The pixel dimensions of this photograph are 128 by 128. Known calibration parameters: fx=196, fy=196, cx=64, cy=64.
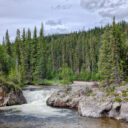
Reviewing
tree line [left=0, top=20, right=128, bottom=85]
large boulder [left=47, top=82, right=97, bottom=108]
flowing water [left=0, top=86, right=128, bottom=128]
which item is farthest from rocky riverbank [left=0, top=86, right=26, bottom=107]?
tree line [left=0, top=20, right=128, bottom=85]

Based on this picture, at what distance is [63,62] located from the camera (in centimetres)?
5281

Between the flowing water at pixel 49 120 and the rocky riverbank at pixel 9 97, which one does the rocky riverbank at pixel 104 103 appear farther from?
the rocky riverbank at pixel 9 97

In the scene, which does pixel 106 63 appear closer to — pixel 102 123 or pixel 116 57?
pixel 116 57

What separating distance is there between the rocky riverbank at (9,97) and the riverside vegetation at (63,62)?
2.60ft

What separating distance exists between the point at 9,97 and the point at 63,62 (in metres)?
25.7

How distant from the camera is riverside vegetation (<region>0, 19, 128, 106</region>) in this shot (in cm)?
3556

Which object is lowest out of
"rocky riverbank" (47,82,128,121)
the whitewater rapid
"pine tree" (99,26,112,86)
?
the whitewater rapid

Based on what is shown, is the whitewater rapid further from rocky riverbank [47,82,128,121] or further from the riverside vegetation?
the riverside vegetation

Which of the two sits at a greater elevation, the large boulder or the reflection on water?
the large boulder

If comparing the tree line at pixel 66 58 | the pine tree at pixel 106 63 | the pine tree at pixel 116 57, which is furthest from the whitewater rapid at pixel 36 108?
the pine tree at pixel 116 57

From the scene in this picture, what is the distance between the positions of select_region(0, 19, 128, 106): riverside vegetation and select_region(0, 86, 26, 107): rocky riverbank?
0.79m

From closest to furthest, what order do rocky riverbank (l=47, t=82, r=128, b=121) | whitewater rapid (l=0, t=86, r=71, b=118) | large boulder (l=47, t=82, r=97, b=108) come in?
rocky riverbank (l=47, t=82, r=128, b=121), whitewater rapid (l=0, t=86, r=71, b=118), large boulder (l=47, t=82, r=97, b=108)

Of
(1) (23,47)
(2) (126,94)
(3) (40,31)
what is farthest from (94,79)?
(2) (126,94)

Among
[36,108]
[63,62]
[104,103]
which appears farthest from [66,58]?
[104,103]
